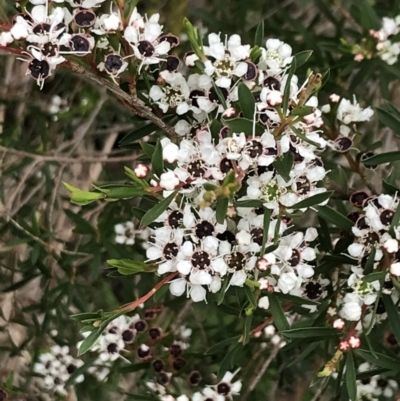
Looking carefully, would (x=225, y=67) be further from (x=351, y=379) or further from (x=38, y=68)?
(x=351, y=379)

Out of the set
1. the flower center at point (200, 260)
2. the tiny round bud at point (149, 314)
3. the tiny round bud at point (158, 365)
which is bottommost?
the tiny round bud at point (158, 365)

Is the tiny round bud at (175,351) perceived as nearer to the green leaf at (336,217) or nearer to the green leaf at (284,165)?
the green leaf at (336,217)

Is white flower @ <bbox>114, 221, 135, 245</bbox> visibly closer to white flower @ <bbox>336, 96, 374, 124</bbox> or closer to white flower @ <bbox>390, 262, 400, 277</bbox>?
white flower @ <bbox>336, 96, 374, 124</bbox>

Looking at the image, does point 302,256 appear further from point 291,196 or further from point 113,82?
point 113,82

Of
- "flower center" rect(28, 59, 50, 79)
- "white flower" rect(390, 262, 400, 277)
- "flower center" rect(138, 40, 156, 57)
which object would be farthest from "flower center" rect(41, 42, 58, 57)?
"white flower" rect(390, 262, 400, 277)

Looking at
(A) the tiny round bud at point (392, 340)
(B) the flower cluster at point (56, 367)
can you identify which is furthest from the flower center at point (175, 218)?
(B) the flower cluster at point (56, 367)

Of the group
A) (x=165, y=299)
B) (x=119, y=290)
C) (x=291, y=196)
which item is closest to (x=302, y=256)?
(x=291, y=196)
